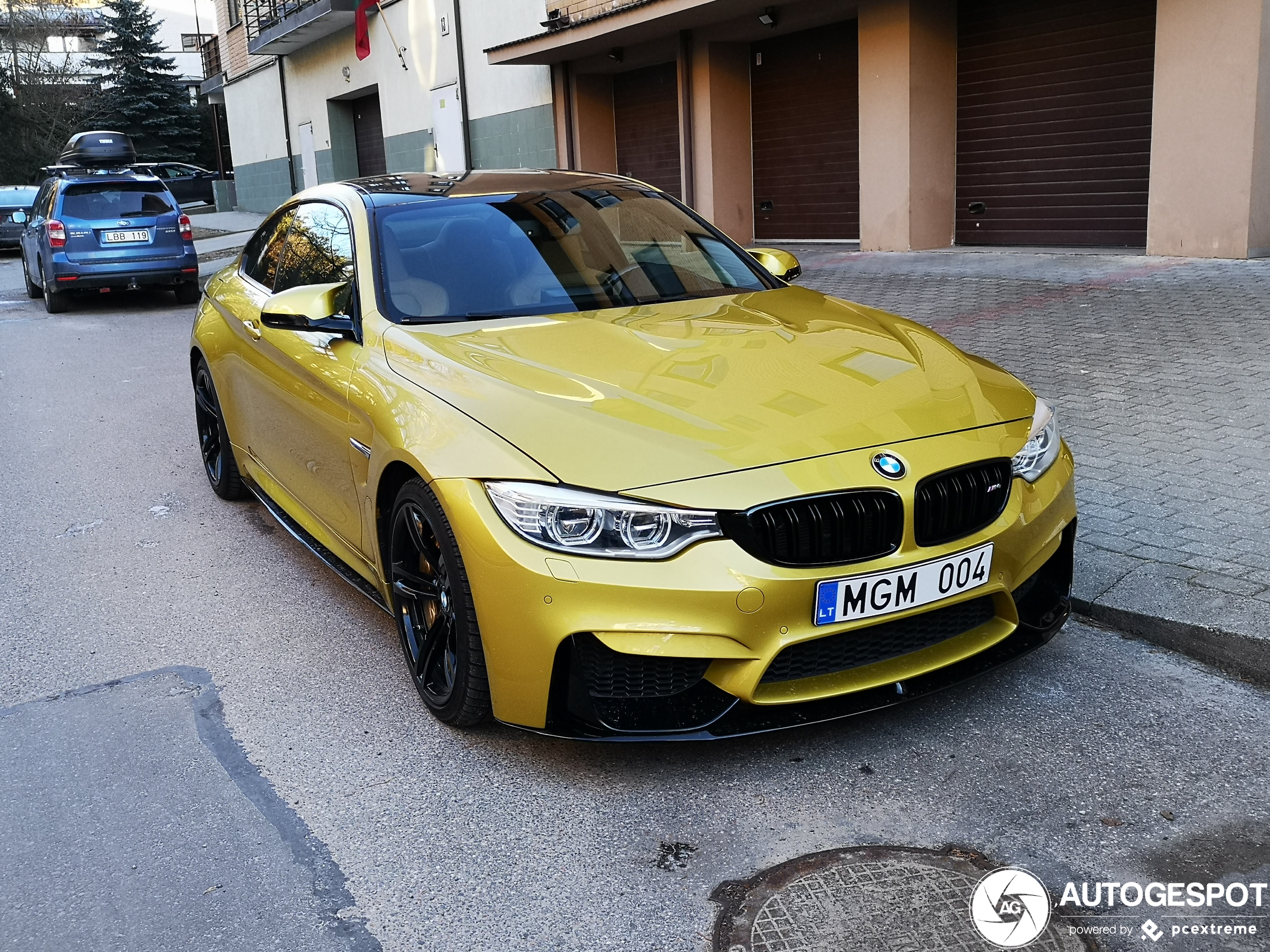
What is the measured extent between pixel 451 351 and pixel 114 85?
4770cm

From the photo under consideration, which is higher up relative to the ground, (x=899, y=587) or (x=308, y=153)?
(x=308, y=153)

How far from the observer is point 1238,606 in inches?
154

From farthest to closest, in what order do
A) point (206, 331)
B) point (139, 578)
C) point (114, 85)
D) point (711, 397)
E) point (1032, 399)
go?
point (114, 85) < point (206, 331) < point (139, 578) < point (1032, 399) < point (711, 397)

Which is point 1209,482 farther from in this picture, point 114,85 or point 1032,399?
point 114,85

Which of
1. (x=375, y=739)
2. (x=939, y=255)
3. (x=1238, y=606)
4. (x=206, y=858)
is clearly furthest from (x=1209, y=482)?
(x=939, y=255)

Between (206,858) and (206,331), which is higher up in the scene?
(206,331)

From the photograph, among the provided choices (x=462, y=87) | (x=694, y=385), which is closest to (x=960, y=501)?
(x=694, y=385)

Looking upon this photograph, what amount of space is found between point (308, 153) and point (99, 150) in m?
7.63

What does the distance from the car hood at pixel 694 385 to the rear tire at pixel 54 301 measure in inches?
513

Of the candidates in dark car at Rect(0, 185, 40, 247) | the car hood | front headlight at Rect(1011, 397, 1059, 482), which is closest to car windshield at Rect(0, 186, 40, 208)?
dark car at Rect(0, 185, 40, 247)

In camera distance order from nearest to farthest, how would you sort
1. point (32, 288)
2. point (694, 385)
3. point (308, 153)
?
point (694, 385)
point (32, 288)
point (308, 153)

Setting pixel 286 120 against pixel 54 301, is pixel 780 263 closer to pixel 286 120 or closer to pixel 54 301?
pixel 54 301

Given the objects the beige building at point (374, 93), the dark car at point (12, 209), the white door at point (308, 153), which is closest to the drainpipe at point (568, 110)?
the beige building at point (374, 93)

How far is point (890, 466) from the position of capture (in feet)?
10.3
